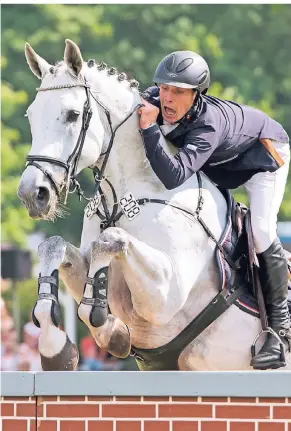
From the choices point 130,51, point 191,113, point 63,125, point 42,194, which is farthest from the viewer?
point 130,51

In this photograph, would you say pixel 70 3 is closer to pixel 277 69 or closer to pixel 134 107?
pixel 277 69

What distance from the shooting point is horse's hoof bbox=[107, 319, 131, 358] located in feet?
23.9

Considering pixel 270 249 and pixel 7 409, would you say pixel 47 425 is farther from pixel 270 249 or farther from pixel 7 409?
pixel 270 249

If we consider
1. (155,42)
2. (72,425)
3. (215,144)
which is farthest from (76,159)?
(155,42)

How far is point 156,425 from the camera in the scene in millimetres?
6414

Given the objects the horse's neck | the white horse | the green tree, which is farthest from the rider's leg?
the green tree

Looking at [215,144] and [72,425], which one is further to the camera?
[215,144]

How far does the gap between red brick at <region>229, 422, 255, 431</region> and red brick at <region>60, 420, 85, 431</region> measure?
0.71 meters

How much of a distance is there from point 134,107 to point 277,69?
22.3m

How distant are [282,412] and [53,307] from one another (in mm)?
1490

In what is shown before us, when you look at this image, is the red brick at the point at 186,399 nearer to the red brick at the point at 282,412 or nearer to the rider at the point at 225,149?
the red brick at the point at 282,412

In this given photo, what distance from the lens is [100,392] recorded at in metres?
6.46

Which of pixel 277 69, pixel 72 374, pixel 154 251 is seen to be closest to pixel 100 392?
pixel 72 374

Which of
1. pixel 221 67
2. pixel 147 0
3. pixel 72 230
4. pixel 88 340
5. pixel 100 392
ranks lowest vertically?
pixel 100 392
